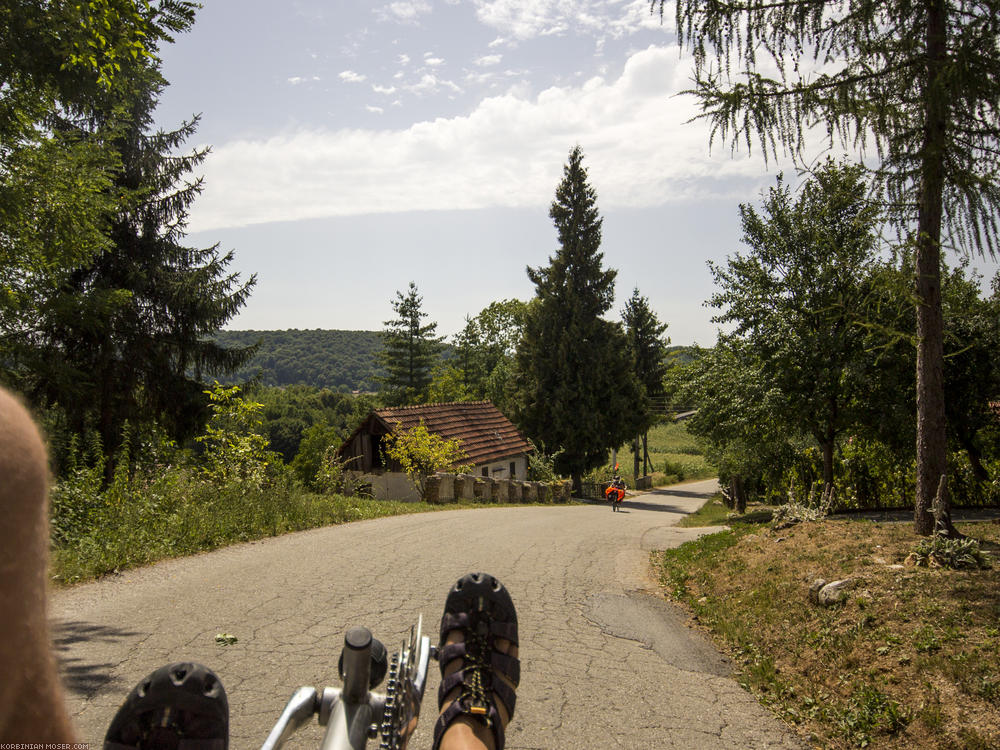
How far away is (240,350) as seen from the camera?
18.5 m

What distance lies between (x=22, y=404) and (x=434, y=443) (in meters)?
21.7

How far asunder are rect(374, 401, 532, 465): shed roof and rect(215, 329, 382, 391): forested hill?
7958 centimetres

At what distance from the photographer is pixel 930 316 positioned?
6258 millimetres

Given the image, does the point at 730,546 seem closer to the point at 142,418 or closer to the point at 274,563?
the point at 274,563

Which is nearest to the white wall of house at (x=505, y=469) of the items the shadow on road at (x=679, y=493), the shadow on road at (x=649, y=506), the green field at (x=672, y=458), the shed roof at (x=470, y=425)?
the shed roof at (x=470, y=425)

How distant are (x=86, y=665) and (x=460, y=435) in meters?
23.2

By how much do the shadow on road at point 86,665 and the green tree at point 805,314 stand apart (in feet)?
34.9

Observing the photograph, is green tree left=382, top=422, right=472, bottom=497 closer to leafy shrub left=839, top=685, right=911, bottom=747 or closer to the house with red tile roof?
the house with red tile roof

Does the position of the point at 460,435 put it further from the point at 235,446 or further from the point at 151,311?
the point at 235,446

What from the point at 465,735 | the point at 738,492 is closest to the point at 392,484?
the point at 738,492

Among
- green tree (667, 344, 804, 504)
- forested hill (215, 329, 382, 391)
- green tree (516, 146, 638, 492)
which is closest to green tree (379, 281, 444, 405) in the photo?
green tree (516, 146, 638, 492)

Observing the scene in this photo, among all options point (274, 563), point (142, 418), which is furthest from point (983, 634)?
point (142, 418)

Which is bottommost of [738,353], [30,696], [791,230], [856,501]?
[856,501]

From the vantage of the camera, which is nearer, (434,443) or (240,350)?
(240,350)
